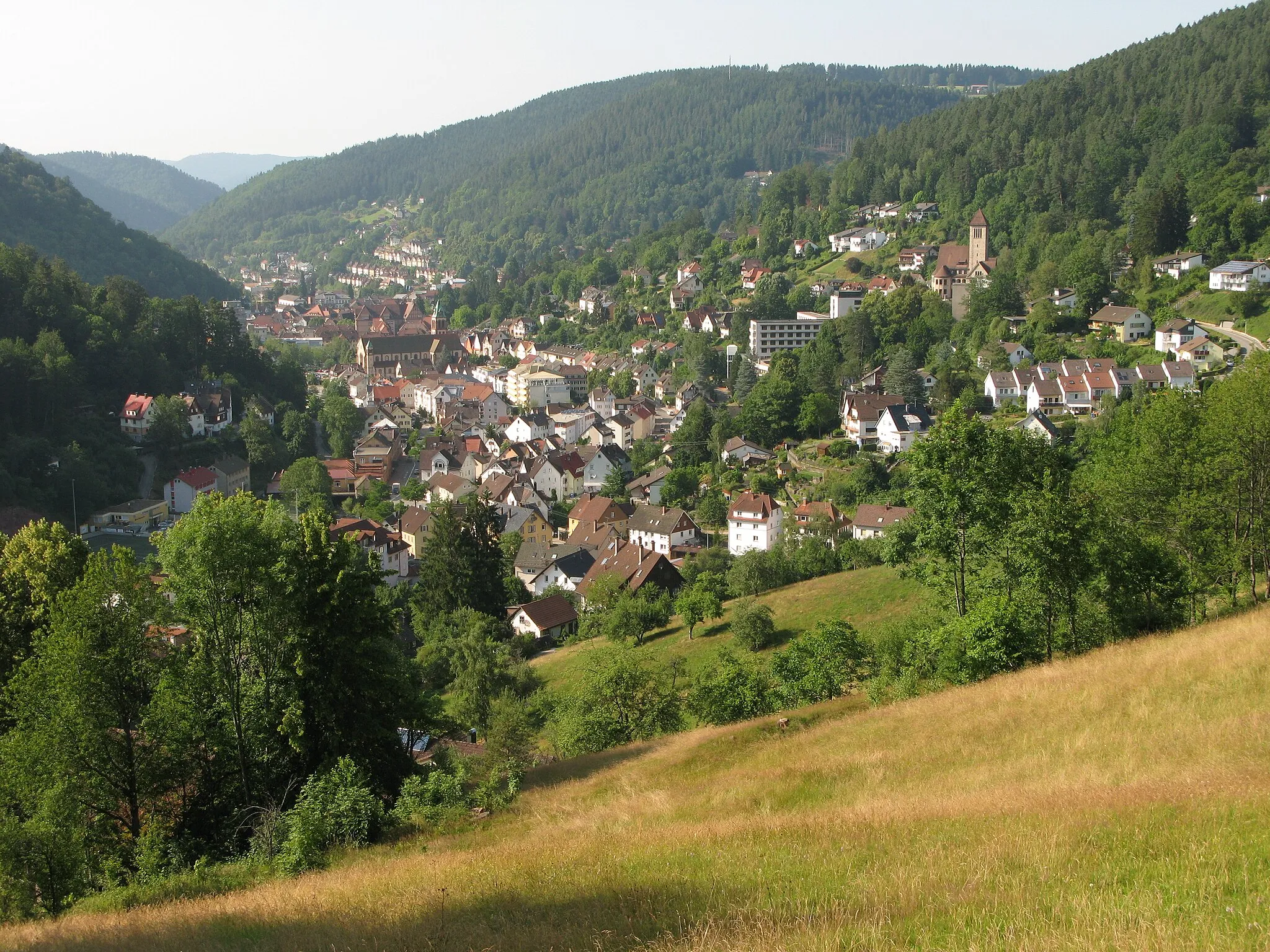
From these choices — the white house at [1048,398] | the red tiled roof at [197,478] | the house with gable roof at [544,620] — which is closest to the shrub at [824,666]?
the house with gable roof at [544,620]

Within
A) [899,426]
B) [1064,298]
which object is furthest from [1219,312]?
[899,426]

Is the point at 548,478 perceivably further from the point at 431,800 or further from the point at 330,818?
the point at 330,818

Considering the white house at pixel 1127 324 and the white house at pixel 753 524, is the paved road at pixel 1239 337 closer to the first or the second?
the white house at pixel 1127 324

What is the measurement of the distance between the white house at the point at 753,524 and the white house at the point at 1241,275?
29.3 meters

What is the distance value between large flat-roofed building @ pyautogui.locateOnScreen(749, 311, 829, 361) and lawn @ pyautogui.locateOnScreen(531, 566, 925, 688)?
134ft

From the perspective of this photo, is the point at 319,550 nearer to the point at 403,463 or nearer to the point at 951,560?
the point at 951,560

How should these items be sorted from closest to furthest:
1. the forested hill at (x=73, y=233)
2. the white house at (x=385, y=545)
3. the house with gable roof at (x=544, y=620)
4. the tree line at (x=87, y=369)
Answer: the house with gable roof at (x=544, y=620) → the white house at (x=385, y=545) → the tree line at (x=87, y=369) → the forested hill at (x=73, y=233)

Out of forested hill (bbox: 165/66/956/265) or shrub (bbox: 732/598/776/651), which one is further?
forested hill (bbox: 165/66/956/265)

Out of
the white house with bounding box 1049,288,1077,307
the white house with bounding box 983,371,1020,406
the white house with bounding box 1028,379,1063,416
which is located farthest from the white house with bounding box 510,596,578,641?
the white house with bounding box 1049,288,1077,307

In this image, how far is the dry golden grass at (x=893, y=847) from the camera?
17.6 ft

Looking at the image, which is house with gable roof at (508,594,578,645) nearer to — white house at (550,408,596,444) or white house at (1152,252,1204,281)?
white house at (550,408,596,444)

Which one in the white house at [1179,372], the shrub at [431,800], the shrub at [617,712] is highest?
the white house at [1179,372]

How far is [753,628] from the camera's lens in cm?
2766

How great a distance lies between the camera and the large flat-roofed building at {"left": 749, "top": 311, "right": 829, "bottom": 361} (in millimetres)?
72000
